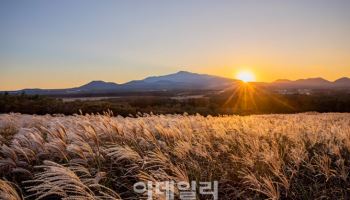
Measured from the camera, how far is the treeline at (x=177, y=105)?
41.2 m

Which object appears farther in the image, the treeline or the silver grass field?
the treeline

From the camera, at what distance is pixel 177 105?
53281 mm

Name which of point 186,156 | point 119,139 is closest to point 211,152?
point 186,156

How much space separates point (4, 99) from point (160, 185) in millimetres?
45116

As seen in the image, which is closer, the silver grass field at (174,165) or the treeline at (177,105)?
the silver grass field at (174,165)

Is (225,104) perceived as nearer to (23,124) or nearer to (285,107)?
(285,107)

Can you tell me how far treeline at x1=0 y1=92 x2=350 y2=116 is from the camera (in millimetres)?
41250

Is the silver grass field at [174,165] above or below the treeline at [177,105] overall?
above

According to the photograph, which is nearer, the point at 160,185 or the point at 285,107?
the point at 160,185

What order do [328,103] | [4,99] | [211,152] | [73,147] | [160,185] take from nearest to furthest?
[160,185]
[73,147]
[211,152]
[4,99]
[328,103]

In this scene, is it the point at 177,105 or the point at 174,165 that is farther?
the point at 177,105

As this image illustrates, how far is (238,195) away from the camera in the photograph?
4.94 m

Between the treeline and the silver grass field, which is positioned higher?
the silver grass field

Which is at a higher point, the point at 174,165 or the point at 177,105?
the point at 174,165
